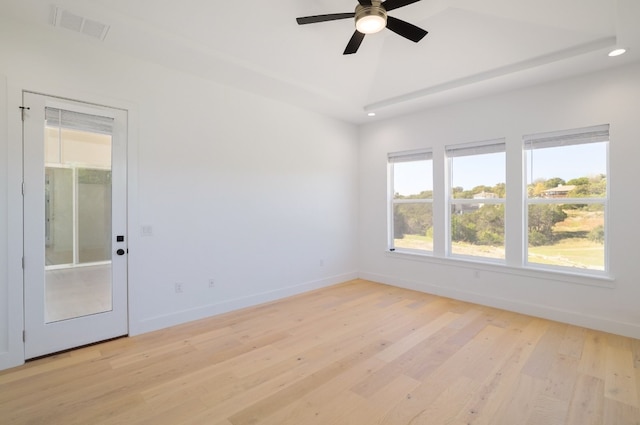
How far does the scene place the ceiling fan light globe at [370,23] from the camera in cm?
224

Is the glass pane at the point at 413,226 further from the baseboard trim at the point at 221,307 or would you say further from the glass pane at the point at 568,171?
the glass pane at the point at 568,171

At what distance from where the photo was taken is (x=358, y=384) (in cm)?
238

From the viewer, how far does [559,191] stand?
3764 mm

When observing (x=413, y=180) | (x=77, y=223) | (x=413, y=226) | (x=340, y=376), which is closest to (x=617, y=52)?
(x=413, y=180)

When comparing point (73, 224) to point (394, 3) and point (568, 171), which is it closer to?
point (394, 3)

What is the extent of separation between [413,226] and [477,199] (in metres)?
1.12

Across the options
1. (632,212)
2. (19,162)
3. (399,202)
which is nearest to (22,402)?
(19,162)

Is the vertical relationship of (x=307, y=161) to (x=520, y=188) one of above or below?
above

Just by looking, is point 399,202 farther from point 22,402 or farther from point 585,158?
point 22,402

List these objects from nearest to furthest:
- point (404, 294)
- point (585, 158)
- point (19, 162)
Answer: point (19, 162) → point (585, 158) → point (404, 294)

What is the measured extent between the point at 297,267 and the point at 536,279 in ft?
10.6

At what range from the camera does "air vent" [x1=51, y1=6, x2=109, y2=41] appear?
2535 mm

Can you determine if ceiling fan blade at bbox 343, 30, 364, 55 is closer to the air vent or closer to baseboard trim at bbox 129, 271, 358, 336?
the air vent

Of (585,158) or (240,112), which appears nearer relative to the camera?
(585,158)
